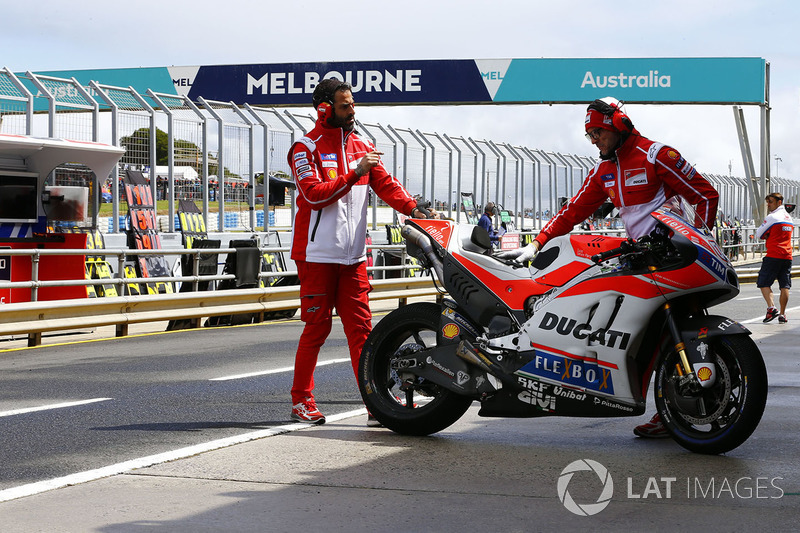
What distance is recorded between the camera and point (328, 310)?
6.84 m

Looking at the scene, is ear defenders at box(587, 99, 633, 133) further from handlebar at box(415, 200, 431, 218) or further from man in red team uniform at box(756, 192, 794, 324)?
man in red team uniform at box(756, 192, 794, 324)

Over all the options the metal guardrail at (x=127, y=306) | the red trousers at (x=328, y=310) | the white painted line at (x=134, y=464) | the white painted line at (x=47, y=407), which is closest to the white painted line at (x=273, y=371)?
the white painted line at (x=47, y=407)

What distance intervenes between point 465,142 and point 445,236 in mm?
25691

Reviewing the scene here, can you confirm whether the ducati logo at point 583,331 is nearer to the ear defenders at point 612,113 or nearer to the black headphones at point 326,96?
the ear defenders at point 612,113

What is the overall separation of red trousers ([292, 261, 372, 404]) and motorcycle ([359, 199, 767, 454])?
688mm

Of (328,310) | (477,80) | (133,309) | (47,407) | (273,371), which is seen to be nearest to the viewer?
(328,310)

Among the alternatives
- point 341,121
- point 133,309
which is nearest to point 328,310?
point 341,121

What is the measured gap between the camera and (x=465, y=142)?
31781mm

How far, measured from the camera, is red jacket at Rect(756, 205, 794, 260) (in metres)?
16.4

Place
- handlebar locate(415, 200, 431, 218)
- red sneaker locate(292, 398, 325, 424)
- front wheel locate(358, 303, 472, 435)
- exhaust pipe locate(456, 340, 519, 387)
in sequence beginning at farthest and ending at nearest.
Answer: red sneaker locate(292, 398, 325, 424)
handlebar locate(415, 200, 431, 218)
front wheel locate(358, 303, 472, 435)
exhaust pipe locate(456, 340, 519, 387)

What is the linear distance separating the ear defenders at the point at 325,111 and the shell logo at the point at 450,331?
57.5 inches

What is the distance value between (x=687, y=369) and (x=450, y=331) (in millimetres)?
1323

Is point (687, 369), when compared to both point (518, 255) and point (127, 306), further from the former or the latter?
point (127, 306)

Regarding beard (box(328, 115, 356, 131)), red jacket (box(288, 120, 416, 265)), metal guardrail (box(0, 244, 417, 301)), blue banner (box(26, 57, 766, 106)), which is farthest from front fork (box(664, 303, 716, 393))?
blue banner (box(26, 57, 766, 106))
